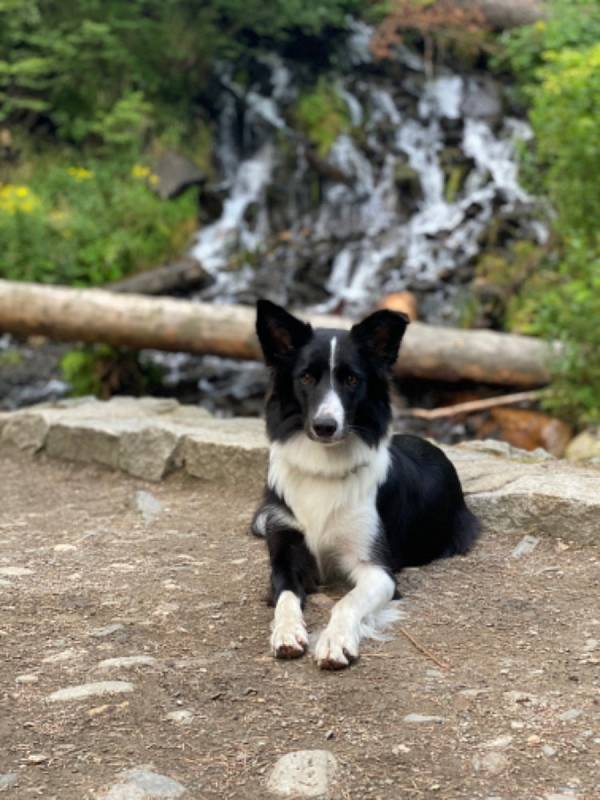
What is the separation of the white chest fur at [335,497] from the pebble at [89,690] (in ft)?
3.50

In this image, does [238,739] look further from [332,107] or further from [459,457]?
[332,107]

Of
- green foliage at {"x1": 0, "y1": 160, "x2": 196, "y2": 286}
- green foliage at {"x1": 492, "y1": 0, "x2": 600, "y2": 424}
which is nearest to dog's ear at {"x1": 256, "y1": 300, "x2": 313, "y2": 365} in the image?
green foliage at {"x1": 492, "y1": 0, "x2": 600, "y2": 424}

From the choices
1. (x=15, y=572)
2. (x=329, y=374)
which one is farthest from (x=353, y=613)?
(x=15, y=572)

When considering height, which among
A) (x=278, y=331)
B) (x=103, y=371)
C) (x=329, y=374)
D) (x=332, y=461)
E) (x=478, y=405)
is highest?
(x=278, y=331)

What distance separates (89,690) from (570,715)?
4.63ft

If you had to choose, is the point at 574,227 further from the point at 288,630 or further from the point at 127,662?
the point at 127,662

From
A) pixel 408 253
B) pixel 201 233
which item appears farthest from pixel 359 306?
pixel 201 233

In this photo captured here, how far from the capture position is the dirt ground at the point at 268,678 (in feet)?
8.10

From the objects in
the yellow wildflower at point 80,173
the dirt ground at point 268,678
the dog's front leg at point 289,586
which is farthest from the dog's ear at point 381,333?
the yellow wildflower at point 80,173

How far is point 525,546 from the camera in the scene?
4266mm

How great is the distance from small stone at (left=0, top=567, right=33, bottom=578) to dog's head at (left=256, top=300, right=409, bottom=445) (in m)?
1.23

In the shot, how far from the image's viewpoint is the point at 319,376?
3.59 m

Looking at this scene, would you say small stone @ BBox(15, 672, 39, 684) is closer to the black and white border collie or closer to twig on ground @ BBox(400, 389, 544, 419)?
the black and white border collie

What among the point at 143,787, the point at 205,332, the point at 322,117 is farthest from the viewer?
the point at 322,117
